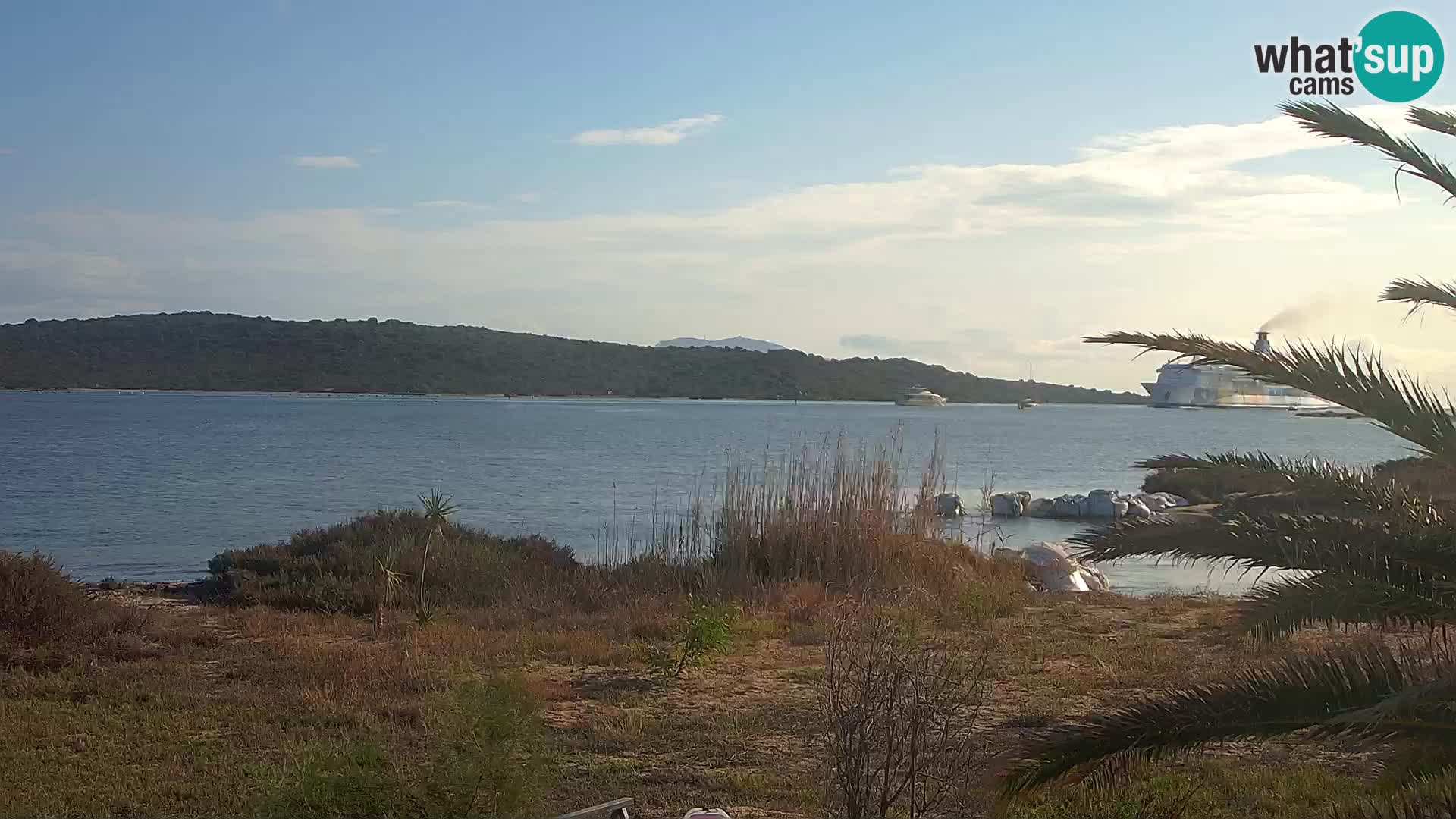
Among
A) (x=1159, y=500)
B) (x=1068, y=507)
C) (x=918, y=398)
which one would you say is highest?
(x=918, y=398)

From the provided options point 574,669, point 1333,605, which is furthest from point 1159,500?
point 1333,605

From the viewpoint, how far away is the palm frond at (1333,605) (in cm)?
417

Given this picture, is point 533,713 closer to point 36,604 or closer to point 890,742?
point 890,742

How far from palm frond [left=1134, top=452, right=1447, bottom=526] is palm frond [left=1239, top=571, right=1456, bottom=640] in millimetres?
368

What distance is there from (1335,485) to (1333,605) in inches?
27.7

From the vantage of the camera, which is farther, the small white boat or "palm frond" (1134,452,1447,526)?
the small white boat

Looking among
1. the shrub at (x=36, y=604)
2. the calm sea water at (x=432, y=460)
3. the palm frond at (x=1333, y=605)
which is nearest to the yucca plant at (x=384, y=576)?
the shrub at (x=36, y=604)

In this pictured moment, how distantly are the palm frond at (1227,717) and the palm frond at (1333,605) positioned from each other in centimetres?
20

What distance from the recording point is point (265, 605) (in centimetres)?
1289

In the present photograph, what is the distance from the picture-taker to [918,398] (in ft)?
348

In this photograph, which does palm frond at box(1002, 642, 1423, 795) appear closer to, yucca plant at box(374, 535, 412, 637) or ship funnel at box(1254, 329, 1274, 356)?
ship funnel at box(1254, 329, 1274, 356)

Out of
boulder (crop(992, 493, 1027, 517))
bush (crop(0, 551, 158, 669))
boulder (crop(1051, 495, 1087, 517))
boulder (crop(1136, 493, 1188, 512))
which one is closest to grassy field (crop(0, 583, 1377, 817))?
bush (crop(0, 551, 158, 669))

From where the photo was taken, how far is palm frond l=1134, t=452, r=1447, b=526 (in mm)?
4812

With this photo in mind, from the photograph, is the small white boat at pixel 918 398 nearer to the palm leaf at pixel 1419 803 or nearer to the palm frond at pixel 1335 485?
the palm leaf at pixel 1419 803
